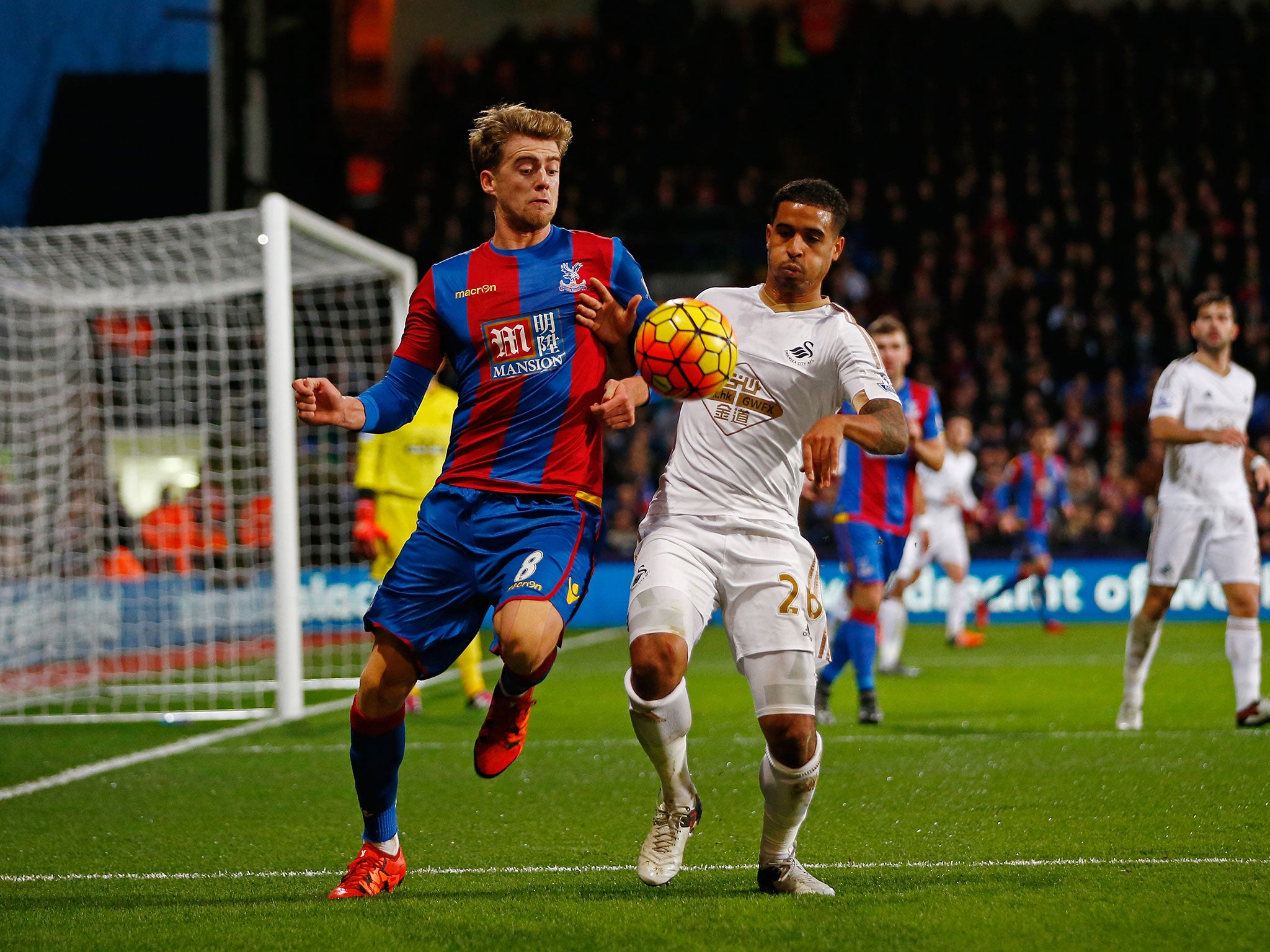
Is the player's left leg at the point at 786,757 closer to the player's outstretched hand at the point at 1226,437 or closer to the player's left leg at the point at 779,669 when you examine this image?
the player's left leg at the point at 779,669

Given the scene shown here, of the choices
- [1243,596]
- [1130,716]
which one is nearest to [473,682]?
[1130,716]

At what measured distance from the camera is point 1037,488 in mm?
15047

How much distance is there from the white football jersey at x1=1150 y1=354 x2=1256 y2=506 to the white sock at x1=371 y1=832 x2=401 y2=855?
4.93 metres

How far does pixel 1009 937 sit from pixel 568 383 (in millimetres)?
2035

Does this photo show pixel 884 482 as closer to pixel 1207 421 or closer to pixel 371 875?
pixel 1207 421

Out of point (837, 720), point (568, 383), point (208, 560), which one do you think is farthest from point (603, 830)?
point (208, 560)

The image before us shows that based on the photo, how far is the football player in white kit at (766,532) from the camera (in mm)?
4051

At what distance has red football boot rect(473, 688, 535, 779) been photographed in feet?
14.2

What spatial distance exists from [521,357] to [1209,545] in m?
4.76

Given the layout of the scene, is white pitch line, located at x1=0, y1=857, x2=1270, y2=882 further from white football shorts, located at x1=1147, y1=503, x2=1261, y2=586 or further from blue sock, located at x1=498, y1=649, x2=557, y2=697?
white football shorts, located at x1=1147, y1=503, x2=1261, y2=586

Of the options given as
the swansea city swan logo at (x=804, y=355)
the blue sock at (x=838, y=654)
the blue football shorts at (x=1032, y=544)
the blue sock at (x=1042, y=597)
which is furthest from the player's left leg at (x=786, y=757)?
the blue sock at (x=1042, y=597)

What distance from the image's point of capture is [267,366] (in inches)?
338

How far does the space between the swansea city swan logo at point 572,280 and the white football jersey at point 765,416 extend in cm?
51

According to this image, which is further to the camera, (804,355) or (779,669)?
(804,355)
